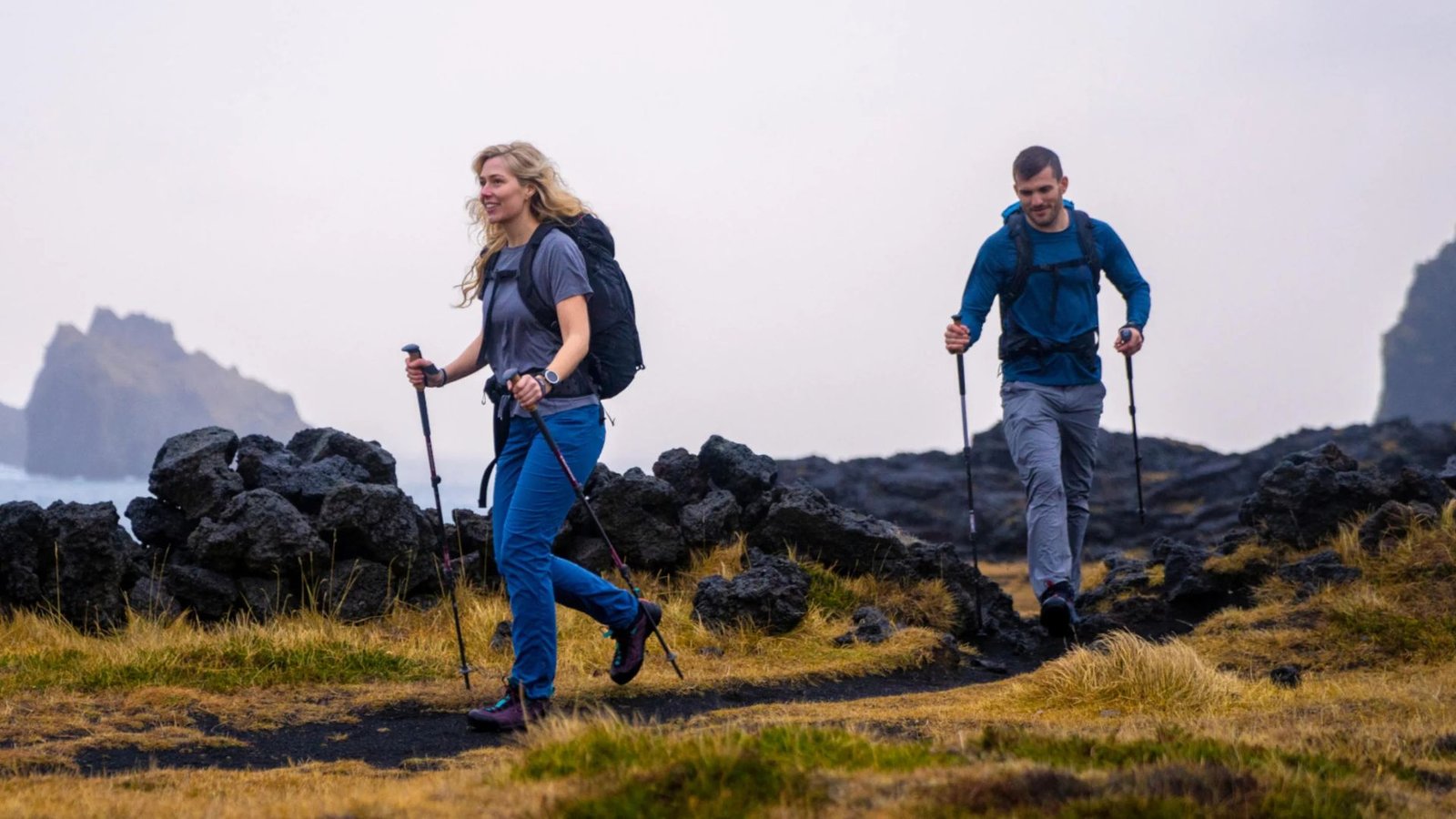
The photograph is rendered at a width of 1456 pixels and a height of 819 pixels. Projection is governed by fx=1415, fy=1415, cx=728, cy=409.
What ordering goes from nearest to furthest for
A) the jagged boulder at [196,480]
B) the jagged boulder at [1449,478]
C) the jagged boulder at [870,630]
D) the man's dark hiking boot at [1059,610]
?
1. the man's dark hiking boot at [1059,610]
2. the jagged boulder at [870,630]
3. the jagged boulder at [196,480]
4. the jagged boulder at [1449,478]

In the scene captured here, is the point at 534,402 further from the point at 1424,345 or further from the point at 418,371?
the point at 1424,345

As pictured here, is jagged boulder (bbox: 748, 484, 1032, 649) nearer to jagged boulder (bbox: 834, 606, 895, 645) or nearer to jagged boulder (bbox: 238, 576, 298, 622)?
jagged boulder (bbox: 834, 606, 895, 645)

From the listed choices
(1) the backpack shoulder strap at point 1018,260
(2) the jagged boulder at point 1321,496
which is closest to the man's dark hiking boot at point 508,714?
(1) the backpack shoulder strap at point 1018,260

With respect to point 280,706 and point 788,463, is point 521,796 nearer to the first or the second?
point 280,706

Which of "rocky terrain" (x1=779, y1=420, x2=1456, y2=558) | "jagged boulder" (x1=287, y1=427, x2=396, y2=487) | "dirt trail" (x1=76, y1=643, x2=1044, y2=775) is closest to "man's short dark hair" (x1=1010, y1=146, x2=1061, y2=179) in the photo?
"dirt trail" (x1=76, y1=643, x2=1044, y2=775)

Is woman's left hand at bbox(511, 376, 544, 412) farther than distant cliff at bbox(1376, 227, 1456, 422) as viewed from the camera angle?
No

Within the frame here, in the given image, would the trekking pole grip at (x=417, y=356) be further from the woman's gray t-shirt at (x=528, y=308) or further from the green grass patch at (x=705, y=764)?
the green grass patch at (x=705, y=764)

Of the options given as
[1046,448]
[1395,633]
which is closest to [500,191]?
[1046,448]

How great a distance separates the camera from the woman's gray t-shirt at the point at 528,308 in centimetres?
741

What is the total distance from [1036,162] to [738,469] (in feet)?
15.0

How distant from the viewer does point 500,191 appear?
7.61 metres

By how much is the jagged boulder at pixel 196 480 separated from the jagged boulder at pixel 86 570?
0.65 metres

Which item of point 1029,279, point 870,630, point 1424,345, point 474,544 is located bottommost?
point 870,630

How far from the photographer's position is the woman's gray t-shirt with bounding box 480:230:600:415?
7406 mm
